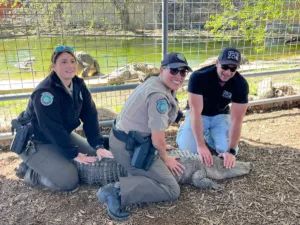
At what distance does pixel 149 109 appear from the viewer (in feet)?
7.90

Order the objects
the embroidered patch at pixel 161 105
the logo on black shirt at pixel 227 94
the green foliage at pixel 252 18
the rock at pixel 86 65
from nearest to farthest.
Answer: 1. the embroidered patch at pixel 161 105
2. the logo on black shirt at pixel 227 94
3. the green foliage at pixel 252 18
4. the rock at pixel 86 65

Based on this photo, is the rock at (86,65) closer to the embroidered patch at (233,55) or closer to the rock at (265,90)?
the rock at (265,90)

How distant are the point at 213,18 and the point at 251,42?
1.20 m

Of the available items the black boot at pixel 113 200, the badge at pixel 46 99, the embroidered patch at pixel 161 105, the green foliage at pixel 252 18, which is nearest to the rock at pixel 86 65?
the green foliage at pixel 252 18

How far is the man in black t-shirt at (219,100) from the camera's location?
2932mm

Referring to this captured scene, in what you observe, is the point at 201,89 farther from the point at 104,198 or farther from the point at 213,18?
the point at 213,18

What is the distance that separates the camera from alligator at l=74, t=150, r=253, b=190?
2889 millimetres

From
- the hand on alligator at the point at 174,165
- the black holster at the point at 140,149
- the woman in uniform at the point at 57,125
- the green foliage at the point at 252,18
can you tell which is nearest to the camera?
the black holster at the point at 140,149

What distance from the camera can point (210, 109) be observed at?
3.47 metres

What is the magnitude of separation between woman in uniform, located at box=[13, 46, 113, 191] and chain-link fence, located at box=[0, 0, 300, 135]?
95cm

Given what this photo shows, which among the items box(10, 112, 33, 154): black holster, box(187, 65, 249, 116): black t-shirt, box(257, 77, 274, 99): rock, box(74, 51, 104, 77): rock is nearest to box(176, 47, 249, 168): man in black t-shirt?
box(187, 65, 249, 116): black t-shirt

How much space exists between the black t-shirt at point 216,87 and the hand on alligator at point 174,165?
746mm

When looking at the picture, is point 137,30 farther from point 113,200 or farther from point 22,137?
point 113,200

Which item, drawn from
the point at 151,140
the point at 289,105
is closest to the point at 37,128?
the point at 151,140
